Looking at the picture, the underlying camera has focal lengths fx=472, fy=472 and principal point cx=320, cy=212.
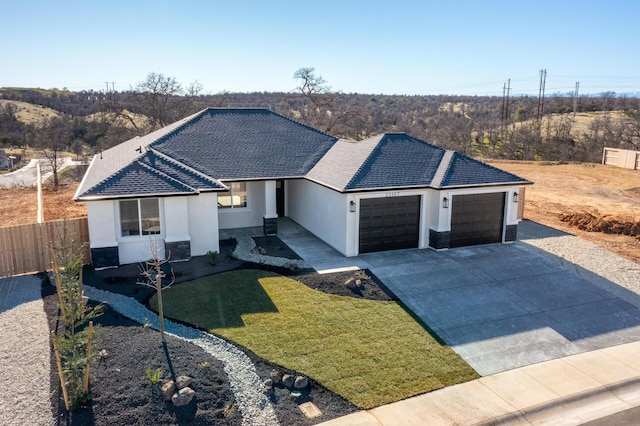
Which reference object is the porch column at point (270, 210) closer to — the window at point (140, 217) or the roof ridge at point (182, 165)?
the roof ridge at point (182, 165)

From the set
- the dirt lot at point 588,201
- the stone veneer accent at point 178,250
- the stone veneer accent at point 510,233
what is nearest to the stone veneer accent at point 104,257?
the stone veneer accent at point 178,250

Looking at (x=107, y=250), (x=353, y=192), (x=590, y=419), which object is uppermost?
(x=353, y=192)

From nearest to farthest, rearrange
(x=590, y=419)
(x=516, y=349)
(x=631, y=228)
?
(x=590, y=419)
(x=516, y=349)
(x=631, y=228)

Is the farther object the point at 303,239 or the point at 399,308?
the point at 303,239

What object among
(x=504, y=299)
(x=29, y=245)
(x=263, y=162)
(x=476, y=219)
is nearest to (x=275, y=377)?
(x=504, y=299)

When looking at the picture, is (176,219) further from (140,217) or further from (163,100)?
A: (163,100)

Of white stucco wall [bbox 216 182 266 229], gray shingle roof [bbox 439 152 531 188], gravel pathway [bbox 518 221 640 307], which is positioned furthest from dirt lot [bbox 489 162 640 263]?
white stucco wall [bbox 216 182 266 229]

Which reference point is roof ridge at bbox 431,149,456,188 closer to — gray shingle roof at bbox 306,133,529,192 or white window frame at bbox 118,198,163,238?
gray shingle roof at bbox 306,133,529,192

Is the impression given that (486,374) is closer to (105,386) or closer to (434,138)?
(105,386)

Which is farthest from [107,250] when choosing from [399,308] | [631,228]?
[631,228]
